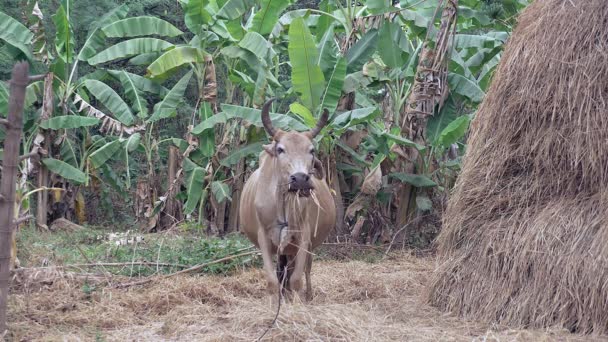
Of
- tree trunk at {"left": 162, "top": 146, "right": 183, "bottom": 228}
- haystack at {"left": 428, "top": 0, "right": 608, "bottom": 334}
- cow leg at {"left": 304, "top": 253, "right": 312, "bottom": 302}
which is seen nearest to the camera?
haystack at {"left": 428, "top": 0, "right": 608, "bottom": 334}

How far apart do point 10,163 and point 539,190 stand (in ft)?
15.2

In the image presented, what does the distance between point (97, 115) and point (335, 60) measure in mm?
5593

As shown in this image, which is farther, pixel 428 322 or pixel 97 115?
pixel 97 115

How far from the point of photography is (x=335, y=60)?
12836 millimetres

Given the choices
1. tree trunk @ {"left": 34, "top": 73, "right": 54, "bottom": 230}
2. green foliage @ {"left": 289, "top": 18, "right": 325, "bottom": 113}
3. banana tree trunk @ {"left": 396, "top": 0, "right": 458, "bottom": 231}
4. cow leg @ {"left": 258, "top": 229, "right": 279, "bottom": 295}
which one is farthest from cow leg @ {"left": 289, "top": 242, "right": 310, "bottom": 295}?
tree trunk @ {"left": 34, "top": 73, "right": 54, "bottom": 230}

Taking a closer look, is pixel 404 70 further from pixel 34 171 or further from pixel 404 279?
pixel 34 171

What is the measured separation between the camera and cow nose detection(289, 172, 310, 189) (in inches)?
265

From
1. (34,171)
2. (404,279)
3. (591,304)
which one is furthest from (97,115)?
(591,304)

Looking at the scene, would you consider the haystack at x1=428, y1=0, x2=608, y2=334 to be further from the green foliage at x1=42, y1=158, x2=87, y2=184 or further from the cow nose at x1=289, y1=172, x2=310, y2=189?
the green foliage at x1=42, y1=158, x2=87, y2=184

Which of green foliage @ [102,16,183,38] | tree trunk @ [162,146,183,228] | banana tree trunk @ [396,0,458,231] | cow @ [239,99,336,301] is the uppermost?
green foliage @ [102,16,183,38]

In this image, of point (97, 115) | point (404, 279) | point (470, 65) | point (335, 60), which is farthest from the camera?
point (97, 115)

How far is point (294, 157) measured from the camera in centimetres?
718

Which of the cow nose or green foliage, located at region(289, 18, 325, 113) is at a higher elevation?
green foliage, located at region(289, 18, 325, 113)

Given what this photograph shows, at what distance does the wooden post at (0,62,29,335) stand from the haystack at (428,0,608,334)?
13.3 feet
